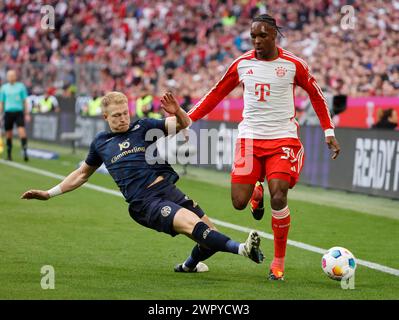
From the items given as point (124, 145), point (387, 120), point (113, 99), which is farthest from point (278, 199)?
point (387, 120)

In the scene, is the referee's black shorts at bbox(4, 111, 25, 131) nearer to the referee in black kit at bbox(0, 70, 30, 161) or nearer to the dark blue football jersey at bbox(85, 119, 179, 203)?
the referee in black kit at bbox(0, 70, 30, 161)

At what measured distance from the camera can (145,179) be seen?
8.66m

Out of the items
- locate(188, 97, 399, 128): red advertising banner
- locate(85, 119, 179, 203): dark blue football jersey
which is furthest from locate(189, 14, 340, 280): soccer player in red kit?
locate(188, 97, 399, 128): red advertising banner

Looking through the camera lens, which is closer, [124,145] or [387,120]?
[124,145]

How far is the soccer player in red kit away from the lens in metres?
8.84

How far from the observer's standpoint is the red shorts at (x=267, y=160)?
887 centimetres

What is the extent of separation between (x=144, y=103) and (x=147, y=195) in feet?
47.1

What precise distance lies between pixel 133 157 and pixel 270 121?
52.0 inches

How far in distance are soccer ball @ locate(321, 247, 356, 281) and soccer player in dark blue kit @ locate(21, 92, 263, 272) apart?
3.19ft

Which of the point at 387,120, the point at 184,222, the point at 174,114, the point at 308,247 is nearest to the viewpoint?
the point at 174,114

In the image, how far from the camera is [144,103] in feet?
74.9

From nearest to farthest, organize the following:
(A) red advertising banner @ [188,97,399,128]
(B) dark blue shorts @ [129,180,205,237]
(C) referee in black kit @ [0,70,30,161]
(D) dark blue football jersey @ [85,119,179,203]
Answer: (B) dark blue shorts @ [129,180,205,237] < (D) dark blue football jersey @ [85,119,179,203] < (A) red advertising banner @ [188,97,399,128] < (C) referee in black kit @ [0,70,30,161]

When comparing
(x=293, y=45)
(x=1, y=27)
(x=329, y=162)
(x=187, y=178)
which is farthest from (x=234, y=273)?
(x=1, y=27)

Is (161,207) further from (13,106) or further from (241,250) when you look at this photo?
(13,106)
